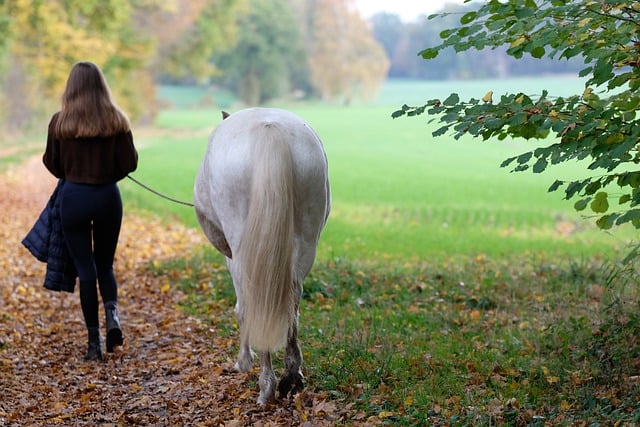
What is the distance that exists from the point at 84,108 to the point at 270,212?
7.47 feet

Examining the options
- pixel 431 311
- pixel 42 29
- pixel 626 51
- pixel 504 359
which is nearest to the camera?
pixel 626 51

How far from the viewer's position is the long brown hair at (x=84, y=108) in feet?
19.1

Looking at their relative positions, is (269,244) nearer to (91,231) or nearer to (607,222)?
(607,222)

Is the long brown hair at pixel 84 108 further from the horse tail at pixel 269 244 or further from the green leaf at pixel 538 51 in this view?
the green leaf at pixel 538 51

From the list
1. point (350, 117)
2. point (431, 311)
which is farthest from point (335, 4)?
point (431, 311)

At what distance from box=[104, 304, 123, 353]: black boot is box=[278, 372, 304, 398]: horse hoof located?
204cm

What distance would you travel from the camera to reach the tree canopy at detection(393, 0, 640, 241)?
4.04m

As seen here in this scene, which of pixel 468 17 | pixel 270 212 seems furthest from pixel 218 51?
pixel 270 212

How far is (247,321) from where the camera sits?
4465mm

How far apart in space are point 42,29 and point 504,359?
2645cm

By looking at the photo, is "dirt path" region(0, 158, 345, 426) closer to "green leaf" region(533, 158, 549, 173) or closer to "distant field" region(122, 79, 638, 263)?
"green leaf" region(533, 158, 549, 173)

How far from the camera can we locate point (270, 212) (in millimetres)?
4309

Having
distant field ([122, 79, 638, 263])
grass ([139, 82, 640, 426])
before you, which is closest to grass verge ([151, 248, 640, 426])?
Result: grass ([139, 82, 640, 426])

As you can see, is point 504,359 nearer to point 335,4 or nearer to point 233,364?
point 233,364
